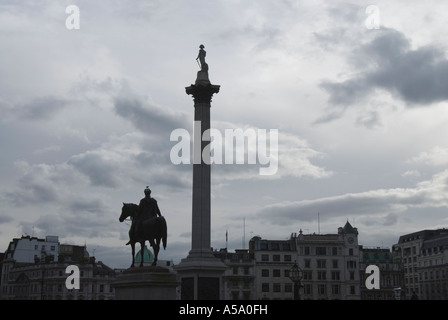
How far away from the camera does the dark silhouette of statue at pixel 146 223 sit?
3002 centimetres

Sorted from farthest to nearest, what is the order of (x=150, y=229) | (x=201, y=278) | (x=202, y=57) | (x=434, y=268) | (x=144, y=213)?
1. (x=434, y=268)
2. (x=202, y=57)
3. (x=201, y=278)
4. (x=144, y=213)
5. (x=150, y=229)

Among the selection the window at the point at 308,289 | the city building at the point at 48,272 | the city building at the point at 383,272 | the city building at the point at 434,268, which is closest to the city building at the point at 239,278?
the window at the point at 308,289

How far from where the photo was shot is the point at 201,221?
54.9 metres

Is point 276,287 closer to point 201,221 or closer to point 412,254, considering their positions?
point 412,254

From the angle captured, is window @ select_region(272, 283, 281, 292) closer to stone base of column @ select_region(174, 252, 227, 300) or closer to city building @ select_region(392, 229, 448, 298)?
city building @ select_region(392, 229, 448, 298)

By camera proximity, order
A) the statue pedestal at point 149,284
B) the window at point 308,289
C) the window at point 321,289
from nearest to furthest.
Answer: the statue pedestal at point 149,284, the window at point 308,289, the window at point 321,289

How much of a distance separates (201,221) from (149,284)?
26323 mm

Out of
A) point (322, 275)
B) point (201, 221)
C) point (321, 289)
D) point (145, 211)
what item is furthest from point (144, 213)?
point (322, 275)

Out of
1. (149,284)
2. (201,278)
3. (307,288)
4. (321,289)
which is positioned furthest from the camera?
(321,289)

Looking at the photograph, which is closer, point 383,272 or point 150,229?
point 150,229

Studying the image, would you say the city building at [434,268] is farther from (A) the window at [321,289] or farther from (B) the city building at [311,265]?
(A) the window at [321,289]

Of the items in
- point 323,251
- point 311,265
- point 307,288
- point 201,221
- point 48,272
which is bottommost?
point 307,288

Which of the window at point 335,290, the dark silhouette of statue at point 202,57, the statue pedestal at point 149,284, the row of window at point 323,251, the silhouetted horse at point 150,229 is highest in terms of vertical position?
the dark silhouette of statue at point 202,57
